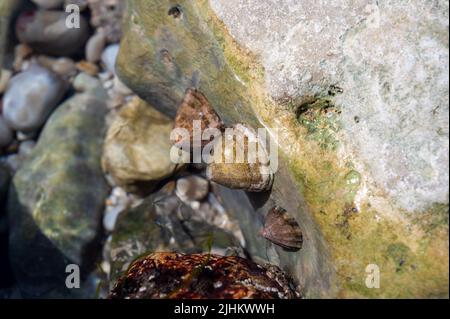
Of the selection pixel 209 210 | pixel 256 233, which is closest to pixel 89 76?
pixel 209 210

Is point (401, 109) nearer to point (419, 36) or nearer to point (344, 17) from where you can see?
point (419, 36)

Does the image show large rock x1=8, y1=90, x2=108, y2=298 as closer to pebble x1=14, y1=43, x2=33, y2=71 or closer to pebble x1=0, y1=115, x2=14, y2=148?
pebble x1=0, y1=115, x2=14, y2=148

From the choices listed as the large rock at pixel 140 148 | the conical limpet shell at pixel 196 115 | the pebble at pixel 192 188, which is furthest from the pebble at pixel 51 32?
the conical limpet shell at pixel 196 115

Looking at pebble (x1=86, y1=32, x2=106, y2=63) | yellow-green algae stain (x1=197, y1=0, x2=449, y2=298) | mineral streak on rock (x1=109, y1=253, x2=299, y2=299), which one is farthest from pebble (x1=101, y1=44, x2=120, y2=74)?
mineral streak on rock (x1=109, y1=253, x2=299, y2=299)

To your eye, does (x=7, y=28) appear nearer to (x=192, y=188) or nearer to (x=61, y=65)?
(x=61, y=65)

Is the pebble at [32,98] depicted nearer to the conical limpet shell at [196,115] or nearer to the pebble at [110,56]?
the pebble at [110,56]

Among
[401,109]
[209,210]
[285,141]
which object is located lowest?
[209,210]
